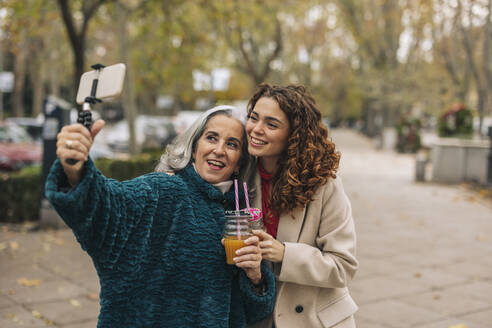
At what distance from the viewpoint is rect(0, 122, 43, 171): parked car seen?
36.8 ft

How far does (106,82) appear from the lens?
163 centimetres

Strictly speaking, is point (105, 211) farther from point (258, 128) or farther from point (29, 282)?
point (29, 282)

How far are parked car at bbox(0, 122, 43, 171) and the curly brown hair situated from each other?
33.8 feet

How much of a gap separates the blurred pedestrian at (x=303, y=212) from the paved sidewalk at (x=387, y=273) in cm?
239

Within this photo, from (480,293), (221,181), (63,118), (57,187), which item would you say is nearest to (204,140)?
(221,181)

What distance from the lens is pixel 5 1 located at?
1028 cm

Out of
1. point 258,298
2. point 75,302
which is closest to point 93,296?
point 75,302

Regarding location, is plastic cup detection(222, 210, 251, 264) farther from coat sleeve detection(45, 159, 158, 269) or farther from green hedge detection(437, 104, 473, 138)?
green hedge detection(437, 104, 473, 138)

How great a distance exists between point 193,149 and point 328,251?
72 cm

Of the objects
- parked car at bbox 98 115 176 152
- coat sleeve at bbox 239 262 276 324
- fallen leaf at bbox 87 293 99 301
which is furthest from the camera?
parked car at bbox 98 115 176 152

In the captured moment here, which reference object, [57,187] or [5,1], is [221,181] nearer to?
[57,187]

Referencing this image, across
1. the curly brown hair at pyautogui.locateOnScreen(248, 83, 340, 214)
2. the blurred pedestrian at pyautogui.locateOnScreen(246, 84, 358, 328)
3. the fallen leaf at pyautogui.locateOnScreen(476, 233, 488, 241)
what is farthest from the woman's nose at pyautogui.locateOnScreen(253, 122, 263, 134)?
the fallen leaf at pyautogui.locateOnScreen(476, 233, 488, 241)

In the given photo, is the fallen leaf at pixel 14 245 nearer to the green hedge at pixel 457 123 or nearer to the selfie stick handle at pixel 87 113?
the selfie stick handle at pixel 87 113

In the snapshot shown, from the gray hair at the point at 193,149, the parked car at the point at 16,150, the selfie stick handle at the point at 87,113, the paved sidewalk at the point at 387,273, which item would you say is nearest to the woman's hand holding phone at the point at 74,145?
the selfie stick handle at the point at 87,113
